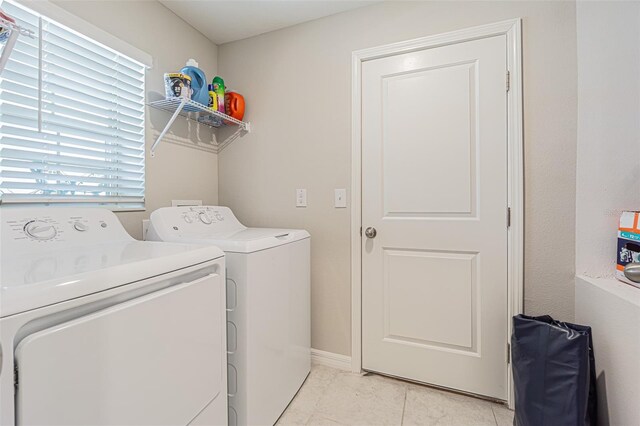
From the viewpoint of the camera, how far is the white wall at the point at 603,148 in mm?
1281

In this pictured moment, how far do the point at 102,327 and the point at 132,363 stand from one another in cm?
14

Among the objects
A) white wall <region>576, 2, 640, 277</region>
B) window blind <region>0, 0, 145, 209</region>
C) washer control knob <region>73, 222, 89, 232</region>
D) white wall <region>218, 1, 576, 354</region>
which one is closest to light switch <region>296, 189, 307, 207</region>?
white wall <region>218, 1, 576, 354</region>

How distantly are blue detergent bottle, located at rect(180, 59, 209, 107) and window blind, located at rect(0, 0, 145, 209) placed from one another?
9.7 inches

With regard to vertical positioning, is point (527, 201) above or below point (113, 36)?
below

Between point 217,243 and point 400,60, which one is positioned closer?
point 217,243

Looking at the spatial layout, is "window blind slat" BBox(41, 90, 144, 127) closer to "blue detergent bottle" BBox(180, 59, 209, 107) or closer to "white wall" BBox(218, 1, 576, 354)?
"blue detergent bottle" BBox(180, 59, 209, 107)

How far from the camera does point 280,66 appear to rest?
2033 mm

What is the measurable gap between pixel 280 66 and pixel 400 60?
828mm

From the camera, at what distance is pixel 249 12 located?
185 centimetres

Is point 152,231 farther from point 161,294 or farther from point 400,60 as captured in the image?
point 400,60

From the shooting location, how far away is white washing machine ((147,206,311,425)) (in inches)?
48.5

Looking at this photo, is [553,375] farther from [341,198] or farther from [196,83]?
[196,83]

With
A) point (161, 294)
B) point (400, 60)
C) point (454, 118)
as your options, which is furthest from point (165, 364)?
point (400, 60)

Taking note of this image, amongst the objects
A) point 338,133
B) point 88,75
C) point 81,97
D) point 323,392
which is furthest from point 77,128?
point 323,392
